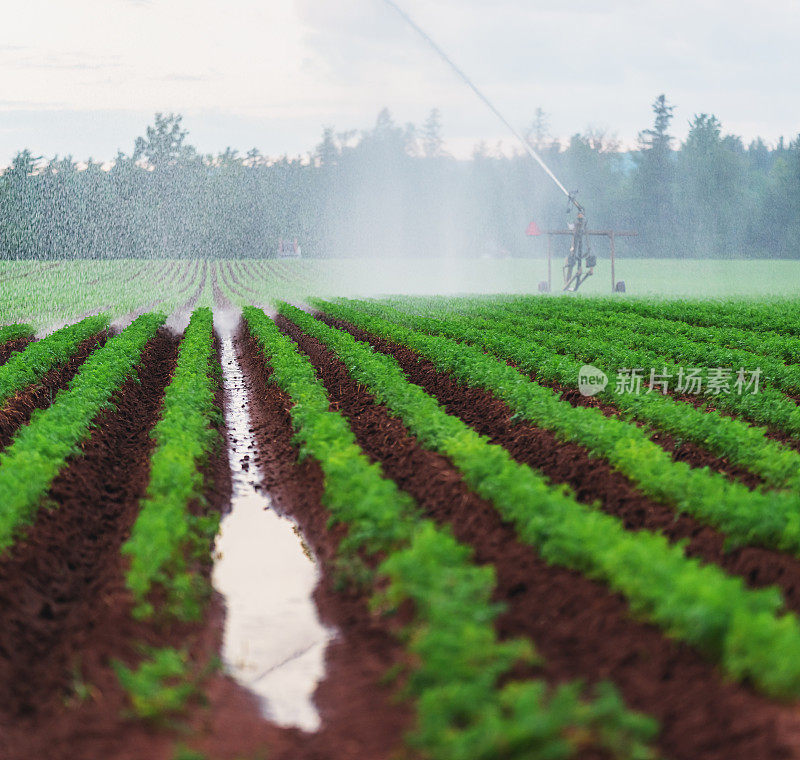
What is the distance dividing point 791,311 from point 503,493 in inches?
749

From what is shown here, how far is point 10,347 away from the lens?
21594mm

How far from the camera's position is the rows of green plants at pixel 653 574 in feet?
14.3

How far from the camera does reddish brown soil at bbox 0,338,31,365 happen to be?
19.9 meters

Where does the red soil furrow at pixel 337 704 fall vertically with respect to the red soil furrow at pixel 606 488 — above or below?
below

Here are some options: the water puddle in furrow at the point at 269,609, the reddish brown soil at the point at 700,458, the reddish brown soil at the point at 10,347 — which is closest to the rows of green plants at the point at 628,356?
the reddish brown soil at the point at 700,458

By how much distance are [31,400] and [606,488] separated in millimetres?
9093

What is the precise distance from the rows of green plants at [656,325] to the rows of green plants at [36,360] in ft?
38.6

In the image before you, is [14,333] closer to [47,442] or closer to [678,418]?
[47,442]

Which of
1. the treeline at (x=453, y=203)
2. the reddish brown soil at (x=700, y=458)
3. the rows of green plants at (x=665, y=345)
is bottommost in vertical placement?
the reddish brown soil at (x=700, y=458)

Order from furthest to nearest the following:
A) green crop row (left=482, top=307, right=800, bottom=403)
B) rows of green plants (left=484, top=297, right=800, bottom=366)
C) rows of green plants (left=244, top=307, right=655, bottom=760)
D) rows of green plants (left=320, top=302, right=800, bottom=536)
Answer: rows of green plants (left=484, top=297, right=800, bottom=366)
green crop row (left=482, top=307, right=800, bottom=403)
rows of green plants (left=320, top=302, right=800, bottom=536)
rows of green plants (left=244, top=307, right=655, bottom=760)

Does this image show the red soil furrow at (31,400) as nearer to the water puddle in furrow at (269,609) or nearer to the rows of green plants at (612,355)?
the water puddle in furrow at (269,609)

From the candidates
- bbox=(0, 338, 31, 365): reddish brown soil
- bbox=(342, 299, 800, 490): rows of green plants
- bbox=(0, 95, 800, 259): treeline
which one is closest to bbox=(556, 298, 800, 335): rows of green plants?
bbox=(342, 299, 800, 490): rows of green plants

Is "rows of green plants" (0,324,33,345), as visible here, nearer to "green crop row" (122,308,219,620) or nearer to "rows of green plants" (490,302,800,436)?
"green crop row" (122,308,219,620)

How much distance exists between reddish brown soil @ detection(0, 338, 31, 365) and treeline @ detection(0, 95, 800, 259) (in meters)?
43.9
